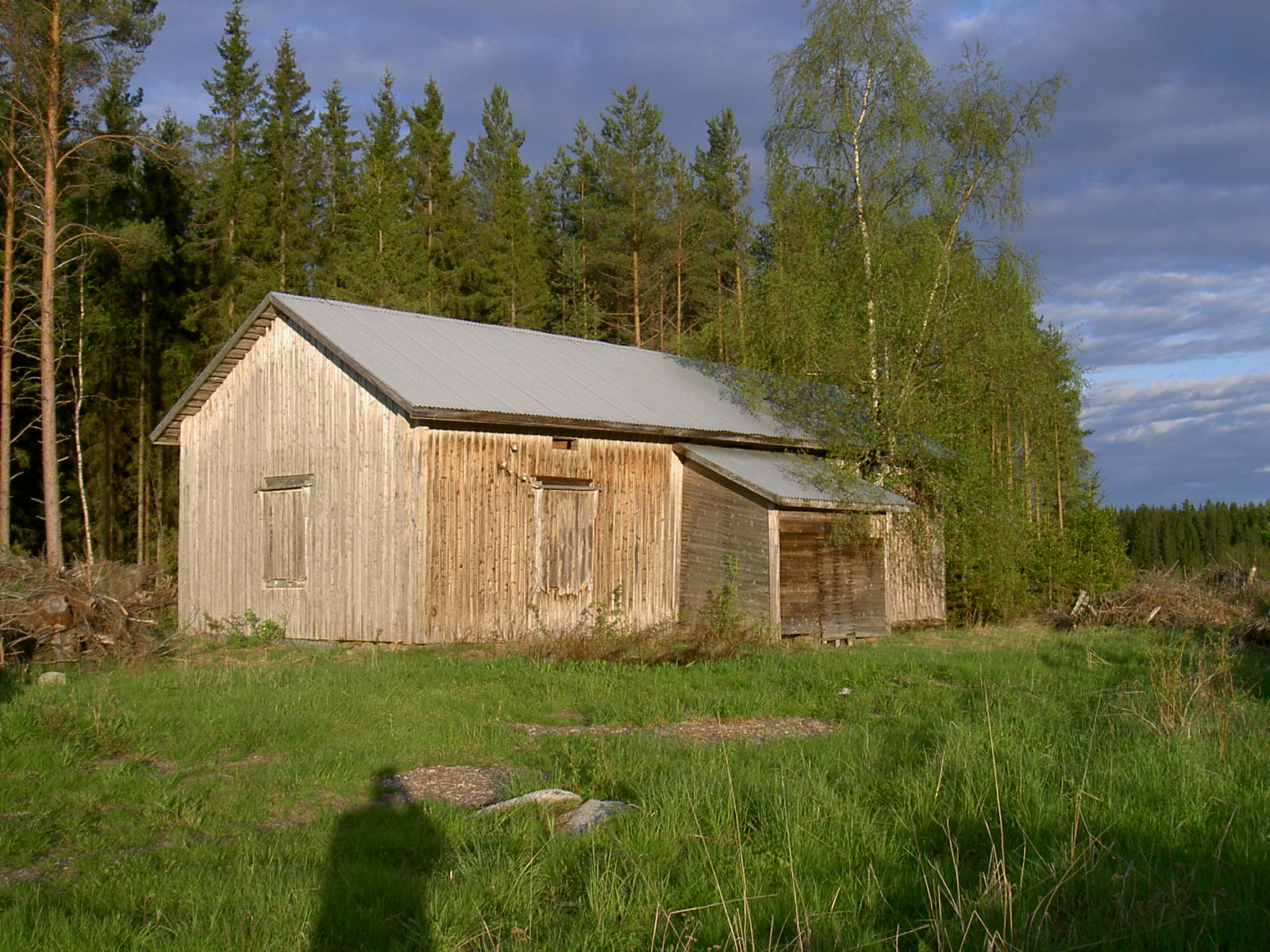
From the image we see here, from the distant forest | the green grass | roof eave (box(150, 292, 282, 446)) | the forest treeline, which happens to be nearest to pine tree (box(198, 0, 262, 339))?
the forest treeline

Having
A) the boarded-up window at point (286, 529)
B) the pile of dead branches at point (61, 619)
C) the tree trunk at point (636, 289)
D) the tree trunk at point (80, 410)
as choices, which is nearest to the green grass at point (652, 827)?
the pile of dead branches at point (61, 619)

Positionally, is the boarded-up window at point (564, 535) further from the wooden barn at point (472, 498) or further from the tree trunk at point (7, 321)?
the tree trunk at point (7, 321)

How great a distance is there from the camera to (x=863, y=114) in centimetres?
2036

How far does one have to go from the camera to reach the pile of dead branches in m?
11.9

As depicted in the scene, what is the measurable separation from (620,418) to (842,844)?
1158 cm

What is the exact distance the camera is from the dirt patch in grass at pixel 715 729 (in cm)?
851

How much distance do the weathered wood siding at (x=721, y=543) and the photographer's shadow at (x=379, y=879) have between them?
33.6ft

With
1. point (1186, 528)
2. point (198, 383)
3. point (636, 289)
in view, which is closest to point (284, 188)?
point (636, 289)

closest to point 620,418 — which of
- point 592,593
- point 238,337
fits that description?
point 592,593

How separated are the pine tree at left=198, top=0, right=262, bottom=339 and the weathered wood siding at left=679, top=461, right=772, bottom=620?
17.2 metres

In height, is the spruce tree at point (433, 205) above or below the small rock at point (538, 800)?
above

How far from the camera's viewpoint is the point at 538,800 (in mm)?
6281

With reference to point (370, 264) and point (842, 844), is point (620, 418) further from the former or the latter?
point (370, 264)

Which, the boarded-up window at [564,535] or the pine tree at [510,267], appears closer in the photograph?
the boarded-up window at [564,535]
